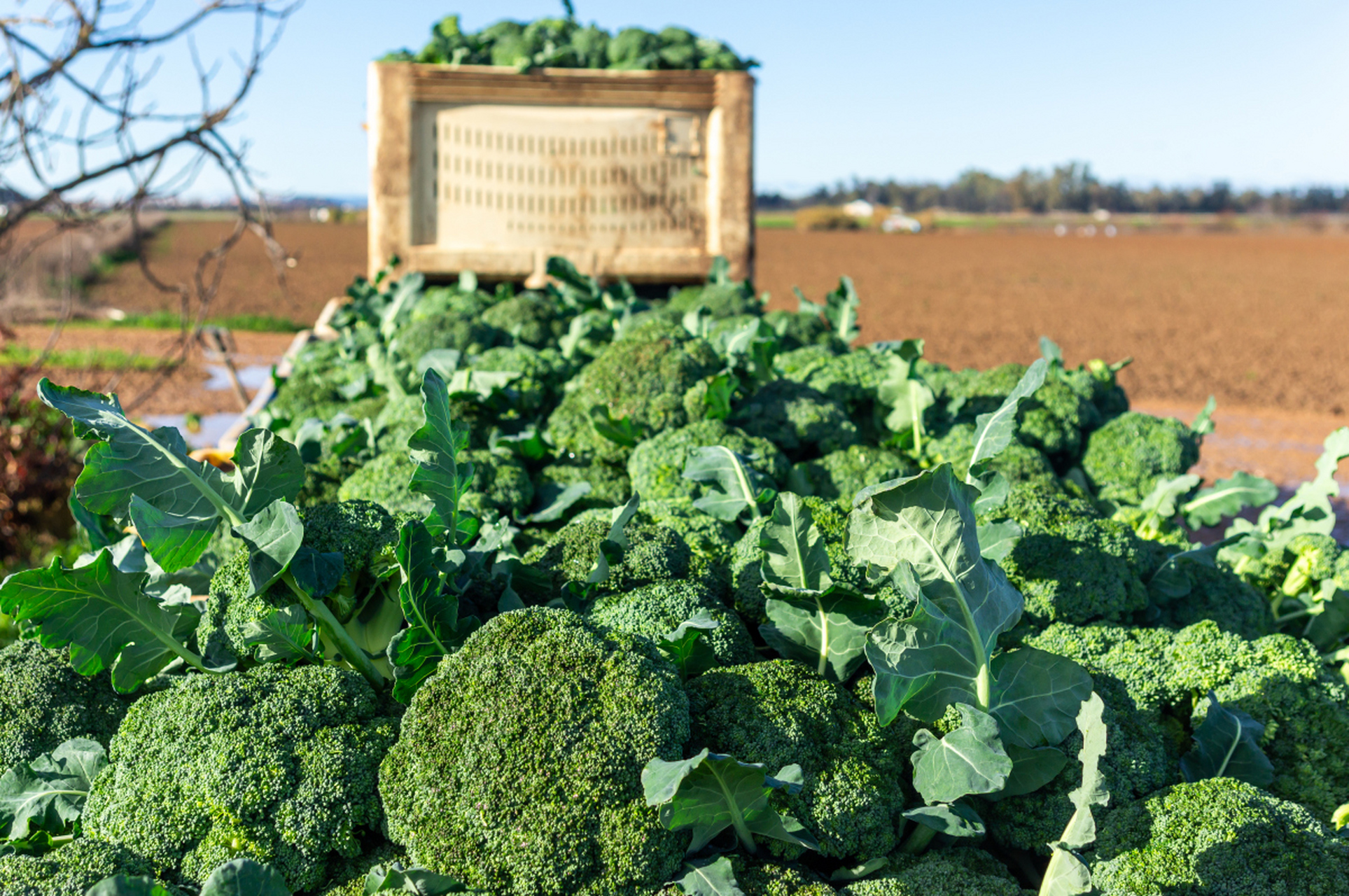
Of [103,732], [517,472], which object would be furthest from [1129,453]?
[103,732]

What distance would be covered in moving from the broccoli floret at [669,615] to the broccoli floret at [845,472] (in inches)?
30.5

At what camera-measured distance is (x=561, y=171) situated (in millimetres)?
6402

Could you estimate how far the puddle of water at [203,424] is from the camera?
37.4 ft

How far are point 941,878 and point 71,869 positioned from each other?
1513mm

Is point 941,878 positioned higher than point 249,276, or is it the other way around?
point 249,276

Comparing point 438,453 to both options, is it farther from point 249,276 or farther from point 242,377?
point 249,276

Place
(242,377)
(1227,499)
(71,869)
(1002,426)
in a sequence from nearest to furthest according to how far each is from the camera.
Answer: (71,869), (1002,426), (1227,499), (242,377)

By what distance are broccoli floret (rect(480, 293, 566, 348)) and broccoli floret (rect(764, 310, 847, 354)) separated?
3.67 feet

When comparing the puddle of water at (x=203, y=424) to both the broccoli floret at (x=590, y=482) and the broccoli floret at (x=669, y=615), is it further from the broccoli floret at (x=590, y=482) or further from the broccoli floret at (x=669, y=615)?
the broccoli floret at (x=669, y=615)

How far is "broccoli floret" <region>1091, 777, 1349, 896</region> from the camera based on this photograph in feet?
5.28

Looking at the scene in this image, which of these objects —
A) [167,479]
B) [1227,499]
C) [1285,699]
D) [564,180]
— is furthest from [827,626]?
[564,180]

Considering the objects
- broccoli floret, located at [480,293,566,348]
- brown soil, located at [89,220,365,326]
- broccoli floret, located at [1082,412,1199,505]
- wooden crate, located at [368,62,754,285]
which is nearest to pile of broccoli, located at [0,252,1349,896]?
broccoli floret, located at [1082,412,1199,505]

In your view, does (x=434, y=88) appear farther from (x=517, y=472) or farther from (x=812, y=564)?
(x=812, y=564)

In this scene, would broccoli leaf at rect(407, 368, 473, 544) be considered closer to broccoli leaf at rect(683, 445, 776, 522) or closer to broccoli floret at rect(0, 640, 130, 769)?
broccoli leaf at rect(683, 445, 776, 522)
